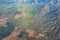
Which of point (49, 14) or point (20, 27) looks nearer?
point (20, 27)

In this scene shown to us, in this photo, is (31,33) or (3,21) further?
(3,21)

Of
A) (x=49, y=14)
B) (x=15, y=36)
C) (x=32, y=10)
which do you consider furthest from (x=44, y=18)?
(x=15, y=36)

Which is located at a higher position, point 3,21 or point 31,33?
point 3,21

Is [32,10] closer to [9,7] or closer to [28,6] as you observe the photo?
[28,6]

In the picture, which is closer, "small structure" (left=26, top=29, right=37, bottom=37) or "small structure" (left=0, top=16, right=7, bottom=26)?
"small structure" (left=26, top=29, right=37, bottom=37)

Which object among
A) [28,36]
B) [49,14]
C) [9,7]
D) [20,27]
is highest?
[9,7]

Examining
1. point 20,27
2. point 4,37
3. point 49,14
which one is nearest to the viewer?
point 4,37

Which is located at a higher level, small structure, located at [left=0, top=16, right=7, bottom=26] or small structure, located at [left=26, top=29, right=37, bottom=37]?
small structure, located at [left=0, top=16, right=7, bottom=26]

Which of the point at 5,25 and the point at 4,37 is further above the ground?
the point at 5,25

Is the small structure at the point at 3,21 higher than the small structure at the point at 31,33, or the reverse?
the small structure at the point at 3,21

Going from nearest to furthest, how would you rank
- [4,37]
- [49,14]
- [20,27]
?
[4,37] → [20,27] → [49,14]

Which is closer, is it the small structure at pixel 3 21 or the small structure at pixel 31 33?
the small structure at pixel 31 33
